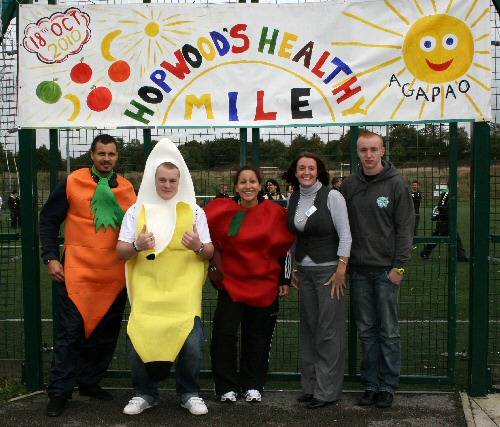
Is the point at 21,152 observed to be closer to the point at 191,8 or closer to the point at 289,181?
the point at 191,8

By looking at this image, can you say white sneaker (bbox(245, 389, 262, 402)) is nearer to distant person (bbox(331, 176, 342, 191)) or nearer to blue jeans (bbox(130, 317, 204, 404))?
blue jeans (bbox(130, 317, 204, 404))

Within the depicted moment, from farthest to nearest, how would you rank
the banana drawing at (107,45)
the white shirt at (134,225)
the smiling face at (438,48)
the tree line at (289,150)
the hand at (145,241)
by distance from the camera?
the banana drawing at (107,45) < the tree line at (289,150) < the smiling face at (438,48) < the white shirt at (134,225) < the hand at (145,241)

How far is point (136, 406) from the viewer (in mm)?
5176

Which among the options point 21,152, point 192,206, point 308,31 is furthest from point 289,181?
point 21,152

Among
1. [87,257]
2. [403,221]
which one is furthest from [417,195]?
[87,257]

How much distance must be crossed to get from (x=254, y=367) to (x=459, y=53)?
2837mm

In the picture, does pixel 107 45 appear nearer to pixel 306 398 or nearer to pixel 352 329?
pixel 352 329

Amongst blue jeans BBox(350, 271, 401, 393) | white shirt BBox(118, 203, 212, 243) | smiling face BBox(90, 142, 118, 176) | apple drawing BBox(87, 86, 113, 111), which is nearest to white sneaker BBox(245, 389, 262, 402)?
blue jeans BBox(350, 271, 401, 393)

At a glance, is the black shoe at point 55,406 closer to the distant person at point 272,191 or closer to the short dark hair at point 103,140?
the short dark hair at point 103,140

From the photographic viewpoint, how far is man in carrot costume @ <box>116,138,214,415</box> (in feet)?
16.5

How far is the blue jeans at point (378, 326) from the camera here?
16.7 ft

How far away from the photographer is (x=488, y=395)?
5562mm

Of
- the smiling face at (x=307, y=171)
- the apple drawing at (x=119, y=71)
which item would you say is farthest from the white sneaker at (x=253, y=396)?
the apple drawing at (x=119, y=71)

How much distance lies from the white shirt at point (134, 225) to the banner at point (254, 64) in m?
0.89
